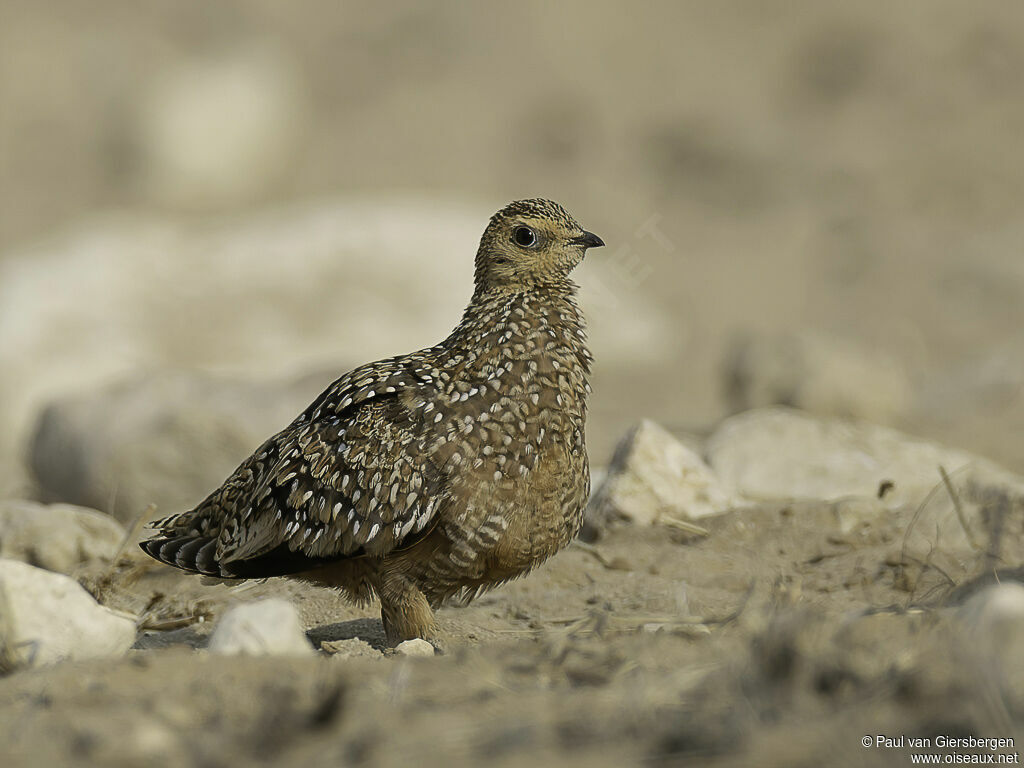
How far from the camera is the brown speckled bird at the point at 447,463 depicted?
455 cm

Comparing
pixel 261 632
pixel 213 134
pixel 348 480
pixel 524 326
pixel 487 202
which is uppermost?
pixel 213 134

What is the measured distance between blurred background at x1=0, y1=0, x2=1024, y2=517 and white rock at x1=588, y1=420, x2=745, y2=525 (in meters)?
2.39

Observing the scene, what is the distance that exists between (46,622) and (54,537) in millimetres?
2340

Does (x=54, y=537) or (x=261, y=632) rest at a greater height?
(x=54, y=537)

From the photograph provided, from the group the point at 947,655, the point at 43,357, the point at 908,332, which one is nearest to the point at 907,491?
the point at 947,655

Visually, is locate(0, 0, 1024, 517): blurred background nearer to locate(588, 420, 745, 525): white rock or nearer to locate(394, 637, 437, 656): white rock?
locate(588, 420, 745, 525): white rock

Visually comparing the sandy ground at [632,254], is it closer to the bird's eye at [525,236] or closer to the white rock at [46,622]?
the white rock at [46,622]

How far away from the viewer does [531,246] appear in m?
5.15

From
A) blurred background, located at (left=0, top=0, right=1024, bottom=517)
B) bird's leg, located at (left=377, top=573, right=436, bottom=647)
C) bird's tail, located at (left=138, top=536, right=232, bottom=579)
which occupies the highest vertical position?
blurred background, located at (left=0, top=0, right=1024, bottom=517)

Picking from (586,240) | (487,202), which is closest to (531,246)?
(586,240)

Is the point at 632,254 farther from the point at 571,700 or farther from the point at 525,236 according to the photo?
the point at 571,700

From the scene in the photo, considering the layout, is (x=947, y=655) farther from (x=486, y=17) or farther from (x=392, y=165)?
(x=486, y=17)

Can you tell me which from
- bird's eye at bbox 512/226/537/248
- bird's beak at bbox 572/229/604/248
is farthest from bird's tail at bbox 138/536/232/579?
bird's beak at bbox 572/229/604/248

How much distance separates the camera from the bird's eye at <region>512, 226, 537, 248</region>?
512 cm
